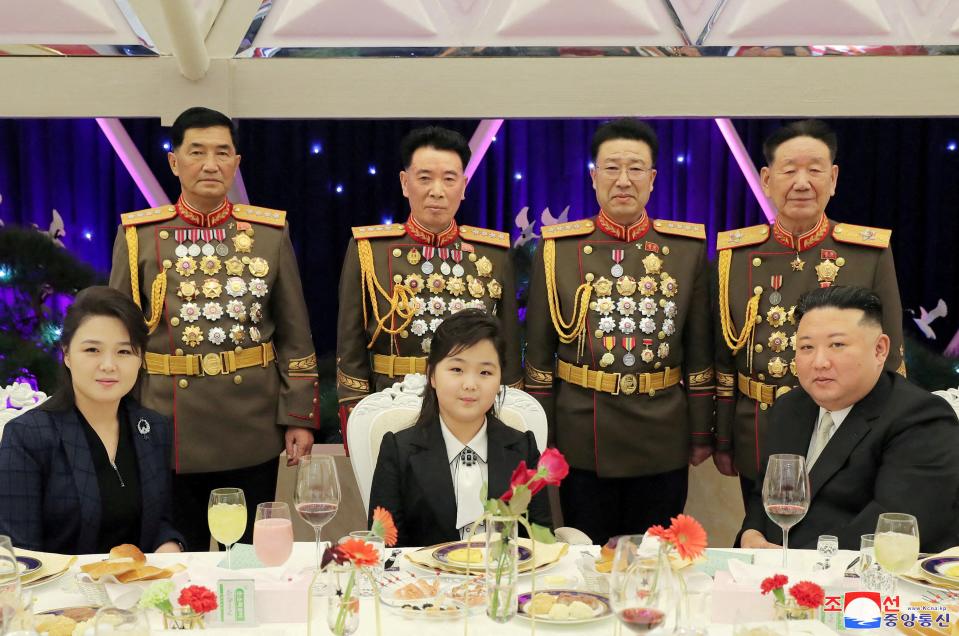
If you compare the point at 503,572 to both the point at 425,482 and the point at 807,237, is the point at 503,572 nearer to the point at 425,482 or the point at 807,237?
the point at 425,482

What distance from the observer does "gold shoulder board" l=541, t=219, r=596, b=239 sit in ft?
11.6

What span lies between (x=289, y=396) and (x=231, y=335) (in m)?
0.27

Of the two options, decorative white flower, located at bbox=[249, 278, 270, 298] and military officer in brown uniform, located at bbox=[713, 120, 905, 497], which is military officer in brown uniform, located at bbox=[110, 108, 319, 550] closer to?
decorative white flower, located at bbox=[249, 278, 270, 298]

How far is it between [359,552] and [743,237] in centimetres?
232

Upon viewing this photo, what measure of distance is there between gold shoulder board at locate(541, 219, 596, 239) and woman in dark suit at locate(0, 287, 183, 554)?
1.43m

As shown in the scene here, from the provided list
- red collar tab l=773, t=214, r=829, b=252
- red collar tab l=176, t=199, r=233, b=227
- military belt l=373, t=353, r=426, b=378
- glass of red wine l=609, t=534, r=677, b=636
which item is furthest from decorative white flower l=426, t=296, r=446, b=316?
glass of red wine l=609, t=534, r=677, b=636

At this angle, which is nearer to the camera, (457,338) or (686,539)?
(686,539)

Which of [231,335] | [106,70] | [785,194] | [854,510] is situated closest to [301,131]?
[106,70]

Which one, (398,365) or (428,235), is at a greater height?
(428,235)

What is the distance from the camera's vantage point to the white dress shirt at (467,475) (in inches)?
103

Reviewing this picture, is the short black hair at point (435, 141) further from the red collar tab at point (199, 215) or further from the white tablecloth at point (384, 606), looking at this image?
the white tablecloth at point (384, 606)

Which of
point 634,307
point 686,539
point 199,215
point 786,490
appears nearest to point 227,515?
point 686,539

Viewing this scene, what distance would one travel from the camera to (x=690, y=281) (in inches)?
138

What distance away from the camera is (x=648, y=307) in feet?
11.3
